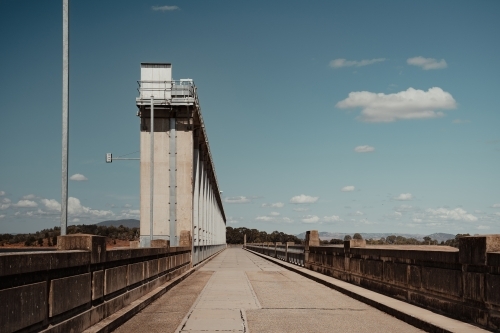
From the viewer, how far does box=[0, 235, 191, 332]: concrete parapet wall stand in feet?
22.3

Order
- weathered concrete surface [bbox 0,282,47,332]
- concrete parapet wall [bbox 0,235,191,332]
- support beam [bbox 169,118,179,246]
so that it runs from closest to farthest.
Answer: weathered concrete surface [bbox 0,282,47,332] < concrete parapet wall [bbox 0,235,191,332] < support beam [bbox 169,118,179,246]

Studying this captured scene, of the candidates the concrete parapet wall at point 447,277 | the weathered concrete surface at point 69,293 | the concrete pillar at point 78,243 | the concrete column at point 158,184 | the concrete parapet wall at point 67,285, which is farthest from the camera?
the concrete column at point 158,184

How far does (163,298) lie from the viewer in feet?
54.6

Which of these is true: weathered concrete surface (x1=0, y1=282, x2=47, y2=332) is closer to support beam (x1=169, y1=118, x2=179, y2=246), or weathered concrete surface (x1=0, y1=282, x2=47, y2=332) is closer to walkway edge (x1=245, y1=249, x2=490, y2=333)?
walkway edge (x1=245, y1=249, x2=490, y2=333)

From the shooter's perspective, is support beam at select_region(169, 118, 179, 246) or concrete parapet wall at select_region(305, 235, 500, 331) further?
support beam at select_region(169, 118, 179, 246)

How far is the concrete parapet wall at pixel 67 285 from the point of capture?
6.79m

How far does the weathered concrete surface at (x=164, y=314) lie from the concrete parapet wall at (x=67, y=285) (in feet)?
1.62

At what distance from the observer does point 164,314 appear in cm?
1303

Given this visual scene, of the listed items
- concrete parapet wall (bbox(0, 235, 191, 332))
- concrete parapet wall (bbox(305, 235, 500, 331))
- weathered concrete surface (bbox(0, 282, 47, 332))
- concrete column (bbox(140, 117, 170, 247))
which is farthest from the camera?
concrete column (bbox(140, 117, 170, 247))

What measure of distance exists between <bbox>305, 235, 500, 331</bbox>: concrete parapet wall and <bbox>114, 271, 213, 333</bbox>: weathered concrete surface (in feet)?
17.1

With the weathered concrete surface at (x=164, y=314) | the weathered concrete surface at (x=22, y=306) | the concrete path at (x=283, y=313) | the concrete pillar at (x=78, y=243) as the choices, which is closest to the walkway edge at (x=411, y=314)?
the concrete path at (x=283, y=313)

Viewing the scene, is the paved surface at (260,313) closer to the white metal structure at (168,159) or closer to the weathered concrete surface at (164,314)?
the weathered concrete surface at (164,314)

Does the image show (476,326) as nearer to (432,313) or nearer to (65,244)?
(432,313)

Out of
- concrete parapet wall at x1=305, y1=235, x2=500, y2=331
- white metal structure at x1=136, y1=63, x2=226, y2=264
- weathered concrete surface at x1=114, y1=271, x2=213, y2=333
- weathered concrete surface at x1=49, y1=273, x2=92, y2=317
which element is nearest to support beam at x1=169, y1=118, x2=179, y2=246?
white metal structure at x1=136, y1=63, x2=226, y2=264
